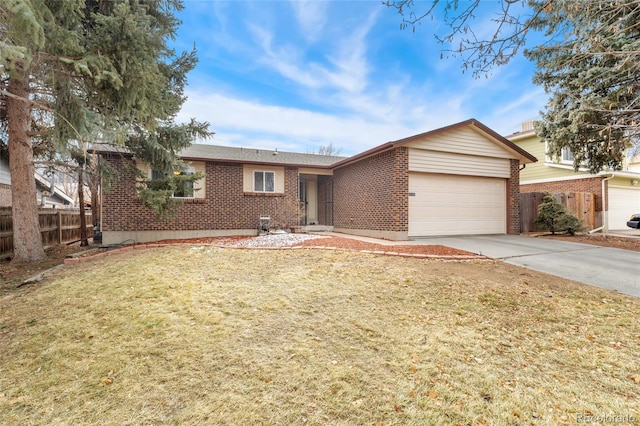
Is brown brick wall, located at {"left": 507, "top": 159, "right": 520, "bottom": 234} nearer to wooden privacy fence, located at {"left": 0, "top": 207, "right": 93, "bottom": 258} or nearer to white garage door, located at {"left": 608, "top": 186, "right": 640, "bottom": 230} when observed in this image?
white garage door, located at {"left": 608, "top": 186, "right": 640, "bottom": 230}

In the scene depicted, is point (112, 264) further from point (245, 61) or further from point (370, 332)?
point (245, 61)

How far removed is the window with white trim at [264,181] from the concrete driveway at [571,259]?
249 inches

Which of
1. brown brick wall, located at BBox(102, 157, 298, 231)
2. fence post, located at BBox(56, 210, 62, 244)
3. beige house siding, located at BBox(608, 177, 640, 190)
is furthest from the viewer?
beige house siding, located at BBox(608, 177, 640, 190)

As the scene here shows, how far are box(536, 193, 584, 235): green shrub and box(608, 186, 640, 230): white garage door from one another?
6727mm

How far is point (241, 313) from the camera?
3.69 metres

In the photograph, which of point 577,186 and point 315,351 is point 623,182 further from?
point 315,351

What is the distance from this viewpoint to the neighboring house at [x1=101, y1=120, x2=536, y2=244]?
10086 mm

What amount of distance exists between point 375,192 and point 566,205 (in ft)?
32.9

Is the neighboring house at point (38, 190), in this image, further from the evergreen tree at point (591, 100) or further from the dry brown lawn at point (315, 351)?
the evergreen tree at point (591, 100)

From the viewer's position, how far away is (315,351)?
286 cm

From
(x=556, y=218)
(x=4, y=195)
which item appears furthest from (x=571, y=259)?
(x=4, y=195)

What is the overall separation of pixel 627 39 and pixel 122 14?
11.3m

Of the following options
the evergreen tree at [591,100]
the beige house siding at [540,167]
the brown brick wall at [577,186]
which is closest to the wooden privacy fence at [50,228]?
the evergreen tree at [591,100]

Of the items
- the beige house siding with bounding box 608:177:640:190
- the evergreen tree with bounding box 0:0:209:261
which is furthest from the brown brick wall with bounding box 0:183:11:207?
the beige house siding with bounding box 608:177:640:190
